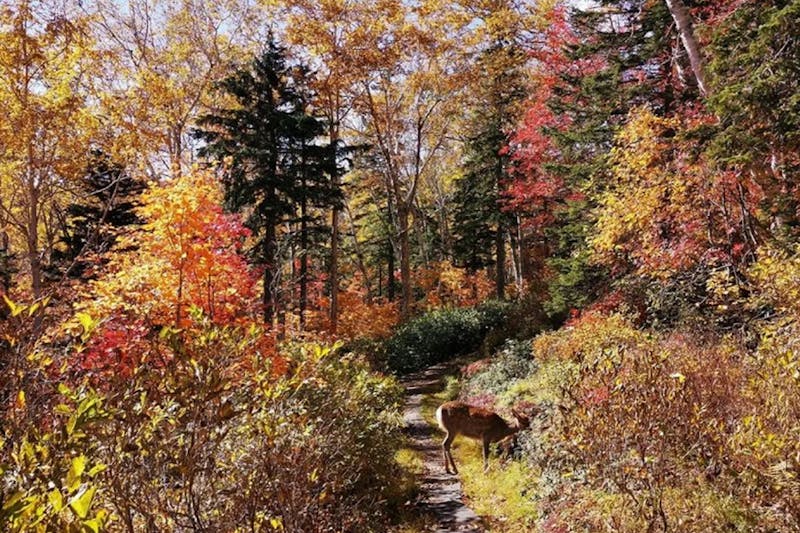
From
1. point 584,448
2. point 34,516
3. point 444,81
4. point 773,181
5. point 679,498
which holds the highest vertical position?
point 444,81

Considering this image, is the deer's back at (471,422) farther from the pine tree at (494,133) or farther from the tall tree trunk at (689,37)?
the pine tree at (494,133)

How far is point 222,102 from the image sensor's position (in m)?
21.0

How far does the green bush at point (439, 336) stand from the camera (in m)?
20.0

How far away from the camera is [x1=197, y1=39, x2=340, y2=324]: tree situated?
1708cm

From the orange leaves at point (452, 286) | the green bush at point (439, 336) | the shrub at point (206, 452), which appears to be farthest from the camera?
the orange leaves at point (452, 286)

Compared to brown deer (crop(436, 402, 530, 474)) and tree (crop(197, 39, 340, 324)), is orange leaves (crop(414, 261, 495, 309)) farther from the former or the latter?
brown deer (crop(436, 402, 530, 474))

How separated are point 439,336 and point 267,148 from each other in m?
9.73

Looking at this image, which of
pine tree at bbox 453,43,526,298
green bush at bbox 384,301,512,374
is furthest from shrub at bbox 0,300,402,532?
pine tree at bbox 453,43,526,298

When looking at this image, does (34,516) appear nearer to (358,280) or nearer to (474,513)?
(474,513)

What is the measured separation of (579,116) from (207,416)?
51.7ft

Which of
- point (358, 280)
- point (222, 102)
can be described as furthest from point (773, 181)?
point (358, 280)

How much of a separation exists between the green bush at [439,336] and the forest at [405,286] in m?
0.11

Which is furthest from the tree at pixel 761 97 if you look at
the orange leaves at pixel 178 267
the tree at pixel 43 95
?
the tree at pixel 43 95

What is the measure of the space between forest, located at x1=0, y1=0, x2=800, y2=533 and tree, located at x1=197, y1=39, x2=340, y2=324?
0.35ft
